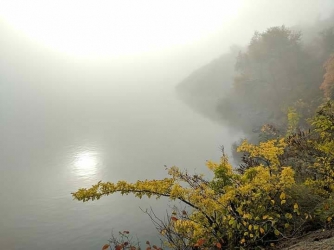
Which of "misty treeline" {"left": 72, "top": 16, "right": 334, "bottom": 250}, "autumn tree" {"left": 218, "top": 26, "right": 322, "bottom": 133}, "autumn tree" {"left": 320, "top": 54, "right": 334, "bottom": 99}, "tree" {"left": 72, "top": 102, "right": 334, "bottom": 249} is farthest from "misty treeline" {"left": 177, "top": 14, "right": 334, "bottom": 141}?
"tree" {"left": 72, "top": 102, "right": 334, "bottom": 249}

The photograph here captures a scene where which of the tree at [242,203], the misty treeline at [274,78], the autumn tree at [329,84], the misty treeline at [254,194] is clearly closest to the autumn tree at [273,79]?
the misty treeline at [274,78]

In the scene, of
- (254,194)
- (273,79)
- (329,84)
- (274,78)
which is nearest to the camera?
(254,194)

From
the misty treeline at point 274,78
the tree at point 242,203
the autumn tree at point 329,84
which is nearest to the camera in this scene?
the tree at point 242,203

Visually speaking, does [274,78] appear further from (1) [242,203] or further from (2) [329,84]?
(1) [242,203]

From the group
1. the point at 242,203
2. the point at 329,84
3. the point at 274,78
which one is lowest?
the point at 242,203

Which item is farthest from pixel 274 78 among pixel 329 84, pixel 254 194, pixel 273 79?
pixel 254 194

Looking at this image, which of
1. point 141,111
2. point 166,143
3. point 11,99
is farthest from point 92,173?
point 11,99

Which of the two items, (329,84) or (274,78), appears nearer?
(329,84)

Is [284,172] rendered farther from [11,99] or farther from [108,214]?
[11,99]

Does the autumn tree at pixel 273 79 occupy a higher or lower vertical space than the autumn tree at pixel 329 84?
higher

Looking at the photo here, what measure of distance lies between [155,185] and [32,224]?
17.3 metres

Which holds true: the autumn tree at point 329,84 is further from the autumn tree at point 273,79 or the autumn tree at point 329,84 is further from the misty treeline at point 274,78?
the autumn tree at point 273,79

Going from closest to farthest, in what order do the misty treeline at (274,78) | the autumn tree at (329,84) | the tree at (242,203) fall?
the tree at (242,203) → the autumn tree at (329,84) → the misty treeline at (274,78)

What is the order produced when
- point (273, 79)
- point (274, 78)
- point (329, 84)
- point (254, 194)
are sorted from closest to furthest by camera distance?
point (254, 194)
point (329, 84)
point (274, 78)
point (273, 79)
